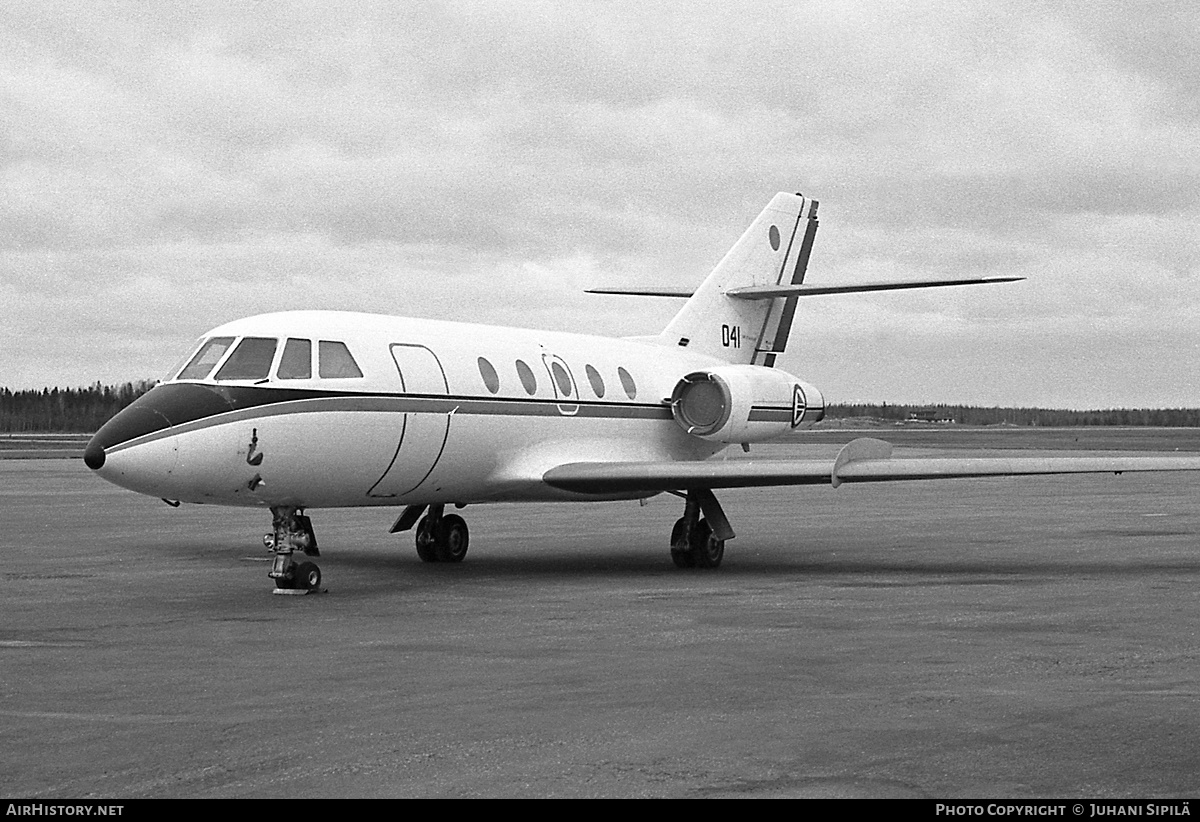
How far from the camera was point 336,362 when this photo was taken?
53.0 ft

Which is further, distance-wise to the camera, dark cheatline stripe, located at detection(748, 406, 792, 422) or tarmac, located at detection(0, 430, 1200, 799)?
dark cheatline stripe, located at detection(748, 406, 792, 422)

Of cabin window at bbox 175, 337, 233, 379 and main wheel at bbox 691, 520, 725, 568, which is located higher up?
cabin window at bbox 175, 337, 233, 379

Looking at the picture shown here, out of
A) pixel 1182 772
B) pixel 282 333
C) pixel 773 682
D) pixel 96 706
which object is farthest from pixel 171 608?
pixel 1182 772

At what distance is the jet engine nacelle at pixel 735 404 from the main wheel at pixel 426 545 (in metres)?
4.09

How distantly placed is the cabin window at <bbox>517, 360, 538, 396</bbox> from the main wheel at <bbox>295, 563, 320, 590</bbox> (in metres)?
4.48

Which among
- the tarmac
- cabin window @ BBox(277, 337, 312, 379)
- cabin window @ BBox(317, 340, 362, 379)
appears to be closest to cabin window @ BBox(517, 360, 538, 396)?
the tarmac

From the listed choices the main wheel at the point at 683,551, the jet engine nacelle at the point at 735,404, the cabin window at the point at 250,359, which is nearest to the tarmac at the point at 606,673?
the main wheel at the point at 683,551

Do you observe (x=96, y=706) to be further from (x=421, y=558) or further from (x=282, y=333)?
(x=421, y=558)

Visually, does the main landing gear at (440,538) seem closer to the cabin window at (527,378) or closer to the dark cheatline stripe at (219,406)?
the cabin window at (527,378)

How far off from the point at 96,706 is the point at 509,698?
2415 mm

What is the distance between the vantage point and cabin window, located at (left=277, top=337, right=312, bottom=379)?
51.3 feet

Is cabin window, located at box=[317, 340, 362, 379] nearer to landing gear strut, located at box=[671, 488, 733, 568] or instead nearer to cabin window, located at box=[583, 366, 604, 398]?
cabin window, located at box=[583, 366, 604, 398]

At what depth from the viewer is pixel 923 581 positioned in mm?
16172

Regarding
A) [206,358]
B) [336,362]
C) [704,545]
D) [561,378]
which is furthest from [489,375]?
[206,358]
